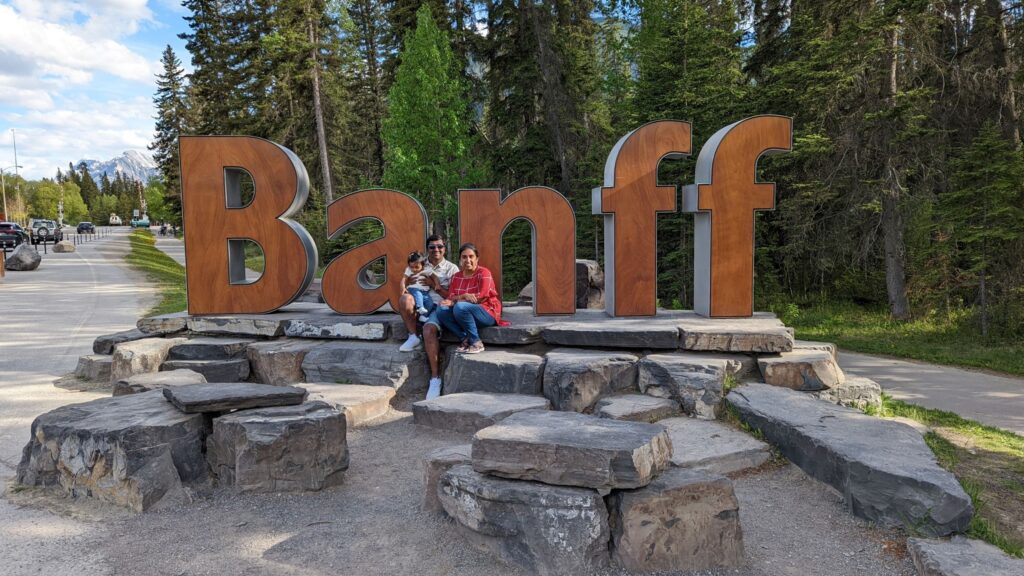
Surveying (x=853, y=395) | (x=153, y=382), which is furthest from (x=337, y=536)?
(x=853, y=395)

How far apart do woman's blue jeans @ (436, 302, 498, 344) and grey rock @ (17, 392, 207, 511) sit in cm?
292

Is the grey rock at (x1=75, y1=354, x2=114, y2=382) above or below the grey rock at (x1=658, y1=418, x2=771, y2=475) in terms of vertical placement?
above

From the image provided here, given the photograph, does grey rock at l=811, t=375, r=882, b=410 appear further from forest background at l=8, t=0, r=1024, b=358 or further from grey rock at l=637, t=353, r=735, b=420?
forest background at l=8, t=0, r=1024, b=358

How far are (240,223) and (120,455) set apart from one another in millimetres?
4403

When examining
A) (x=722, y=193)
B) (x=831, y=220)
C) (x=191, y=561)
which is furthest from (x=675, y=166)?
(x=191, y=561)

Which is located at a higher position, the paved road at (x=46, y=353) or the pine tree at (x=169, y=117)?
the pine tree at (x=169, y=117)

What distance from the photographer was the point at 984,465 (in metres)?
4.80

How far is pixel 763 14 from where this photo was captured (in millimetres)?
17719

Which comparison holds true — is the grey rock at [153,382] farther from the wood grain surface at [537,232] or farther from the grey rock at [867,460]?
the grey rock at [867,460]

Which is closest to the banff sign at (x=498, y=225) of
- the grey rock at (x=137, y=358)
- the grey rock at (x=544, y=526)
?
Answer: the grey rock at (x=137, y=358)

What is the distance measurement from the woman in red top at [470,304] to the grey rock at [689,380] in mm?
1788

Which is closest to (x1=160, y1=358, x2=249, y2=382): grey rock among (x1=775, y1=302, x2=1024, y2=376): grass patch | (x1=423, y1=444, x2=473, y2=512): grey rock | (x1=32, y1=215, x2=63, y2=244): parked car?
(x1=423, y1=444, x2=473, y2=512): grey rock

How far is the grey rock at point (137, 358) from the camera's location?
7023 mm

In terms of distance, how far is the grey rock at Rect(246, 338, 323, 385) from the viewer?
7.03 meters
